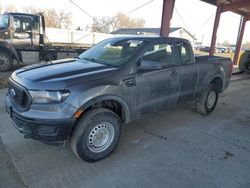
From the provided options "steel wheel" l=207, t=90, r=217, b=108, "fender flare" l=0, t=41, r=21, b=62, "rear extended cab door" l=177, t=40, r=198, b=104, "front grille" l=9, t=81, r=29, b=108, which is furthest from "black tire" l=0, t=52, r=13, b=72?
"steel wheel" l=207, t=90, r=217, b=108

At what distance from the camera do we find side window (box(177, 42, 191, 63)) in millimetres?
4488

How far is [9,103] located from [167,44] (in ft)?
9.26

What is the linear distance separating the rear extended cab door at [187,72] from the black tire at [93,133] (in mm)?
1686

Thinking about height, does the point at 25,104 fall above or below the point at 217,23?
below

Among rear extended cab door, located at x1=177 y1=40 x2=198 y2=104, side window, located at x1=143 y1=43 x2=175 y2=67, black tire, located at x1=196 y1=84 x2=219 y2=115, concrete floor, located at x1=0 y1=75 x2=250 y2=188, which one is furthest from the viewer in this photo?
black tire, located at x1=196 y1=84 x2=219 y2=115

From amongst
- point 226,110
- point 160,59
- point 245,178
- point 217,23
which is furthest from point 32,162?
point 217,23

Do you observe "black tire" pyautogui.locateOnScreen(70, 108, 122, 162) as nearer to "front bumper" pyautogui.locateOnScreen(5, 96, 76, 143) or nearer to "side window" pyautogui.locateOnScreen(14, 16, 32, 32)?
"front bumper" pyautogui.locateOnScreen(5, 96, 76, 143)

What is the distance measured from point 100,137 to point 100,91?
703 mm

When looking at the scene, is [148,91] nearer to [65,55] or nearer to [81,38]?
[65,55]

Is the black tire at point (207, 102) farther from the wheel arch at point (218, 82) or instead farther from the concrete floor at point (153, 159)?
the concrete floor at point (153, 159)

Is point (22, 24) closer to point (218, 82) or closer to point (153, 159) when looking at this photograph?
point (218, 82)

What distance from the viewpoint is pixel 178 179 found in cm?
295

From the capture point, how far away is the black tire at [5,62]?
9.45m

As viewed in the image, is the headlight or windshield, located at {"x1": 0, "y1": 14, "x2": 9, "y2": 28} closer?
the headlight
